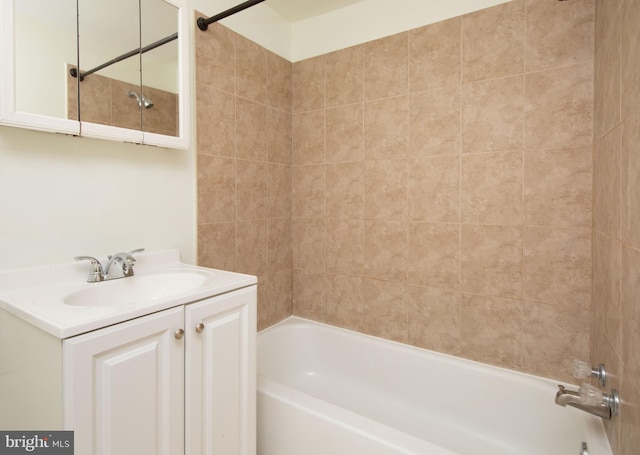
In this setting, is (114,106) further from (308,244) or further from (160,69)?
(308,244)

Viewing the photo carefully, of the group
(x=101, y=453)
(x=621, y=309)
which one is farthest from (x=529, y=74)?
(x=101, y=453)

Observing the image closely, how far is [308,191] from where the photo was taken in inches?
87.9

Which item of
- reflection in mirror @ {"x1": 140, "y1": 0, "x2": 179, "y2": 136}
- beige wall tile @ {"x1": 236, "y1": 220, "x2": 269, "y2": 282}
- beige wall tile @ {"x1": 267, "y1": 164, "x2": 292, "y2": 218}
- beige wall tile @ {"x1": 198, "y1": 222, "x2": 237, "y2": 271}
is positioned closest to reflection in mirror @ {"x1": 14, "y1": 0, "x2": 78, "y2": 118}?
reflection in mirror @ {"x1": 140, "y1": 0, "x2": 179, "y2": 136}

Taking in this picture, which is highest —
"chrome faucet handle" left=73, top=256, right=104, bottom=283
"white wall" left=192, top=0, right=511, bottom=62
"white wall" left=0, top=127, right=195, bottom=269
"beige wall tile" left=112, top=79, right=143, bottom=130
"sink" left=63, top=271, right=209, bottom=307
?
"white wall" left=192, top=0, right=511, bottom=62

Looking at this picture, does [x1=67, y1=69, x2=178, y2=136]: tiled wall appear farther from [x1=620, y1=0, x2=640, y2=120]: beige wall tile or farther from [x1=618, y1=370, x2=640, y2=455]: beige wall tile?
[x1=618, y1=370, x2=640, y2=455]: beige wall tile

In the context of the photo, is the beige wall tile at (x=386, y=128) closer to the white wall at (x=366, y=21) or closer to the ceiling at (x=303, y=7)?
the white wall at (x=366, y=21)

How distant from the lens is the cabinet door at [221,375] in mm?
1019

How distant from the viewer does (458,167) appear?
1727mm

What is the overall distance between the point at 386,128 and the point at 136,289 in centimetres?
151

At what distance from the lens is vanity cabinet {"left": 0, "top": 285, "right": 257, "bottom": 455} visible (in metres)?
0.77

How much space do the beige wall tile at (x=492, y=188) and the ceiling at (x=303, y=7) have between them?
123cm

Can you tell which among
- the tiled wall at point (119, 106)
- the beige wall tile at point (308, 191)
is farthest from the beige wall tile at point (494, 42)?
the tiled wall at point (119, 106)

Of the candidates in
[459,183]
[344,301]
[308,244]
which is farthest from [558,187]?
[308,244]

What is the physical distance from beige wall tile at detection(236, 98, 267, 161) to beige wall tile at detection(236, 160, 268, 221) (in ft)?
0.17
